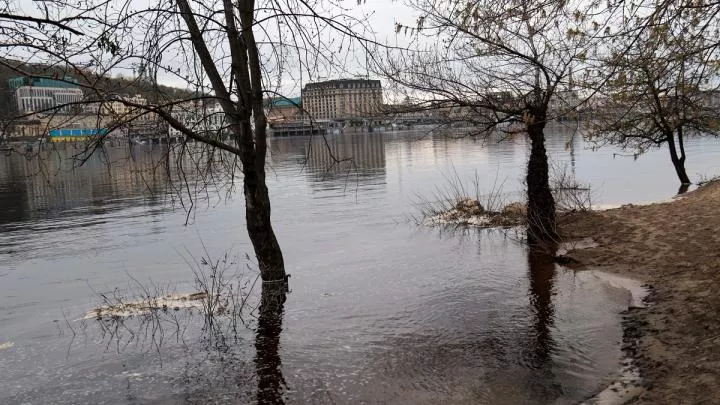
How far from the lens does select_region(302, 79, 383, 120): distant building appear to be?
35.1 ft

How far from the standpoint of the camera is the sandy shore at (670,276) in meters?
6.21

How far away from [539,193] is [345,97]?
525 cm

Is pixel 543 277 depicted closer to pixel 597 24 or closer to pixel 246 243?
pixel 597 24

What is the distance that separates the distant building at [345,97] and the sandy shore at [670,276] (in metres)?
5.82

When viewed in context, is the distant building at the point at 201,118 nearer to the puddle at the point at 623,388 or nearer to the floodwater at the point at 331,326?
the floodwater at the point at 331,326

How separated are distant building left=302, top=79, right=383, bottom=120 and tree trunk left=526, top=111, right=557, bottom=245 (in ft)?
12.3

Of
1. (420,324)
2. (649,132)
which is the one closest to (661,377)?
(420,324)

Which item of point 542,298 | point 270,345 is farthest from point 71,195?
point 542,298

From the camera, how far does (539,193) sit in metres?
14.8

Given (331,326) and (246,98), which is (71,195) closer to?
(246,98)

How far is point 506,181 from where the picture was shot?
3531 centimetres

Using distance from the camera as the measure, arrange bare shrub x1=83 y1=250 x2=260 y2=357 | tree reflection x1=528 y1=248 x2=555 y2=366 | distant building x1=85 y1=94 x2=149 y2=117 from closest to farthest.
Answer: distant building x1=85 y1=94 x2=149 y2=117 < tree reflection x1=528 y1=248 x2=555 y2=366 < bare shrub x1=83 y1=250 x2=260 y2=357

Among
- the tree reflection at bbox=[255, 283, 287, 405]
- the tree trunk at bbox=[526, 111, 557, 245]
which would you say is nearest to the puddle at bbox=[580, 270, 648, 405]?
the tree reflection at bbox=[255, 283, 287, 405]

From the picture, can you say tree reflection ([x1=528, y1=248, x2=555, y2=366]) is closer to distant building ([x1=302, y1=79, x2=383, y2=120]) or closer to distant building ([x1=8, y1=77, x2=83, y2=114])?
distant building ([x1=302, y1=79, x2=383, y2=120])
